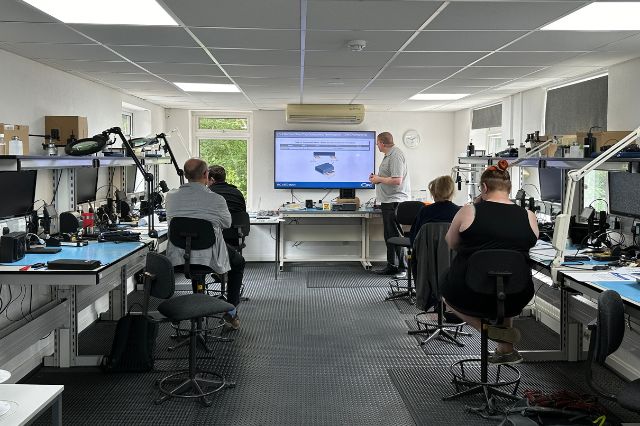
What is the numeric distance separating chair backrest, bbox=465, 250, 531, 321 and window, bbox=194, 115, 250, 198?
6.53 metres

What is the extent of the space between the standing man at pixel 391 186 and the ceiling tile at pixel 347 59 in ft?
7.34

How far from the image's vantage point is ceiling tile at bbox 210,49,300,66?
4.50m

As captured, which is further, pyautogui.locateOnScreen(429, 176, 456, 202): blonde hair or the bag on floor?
pyautogui.locateOnScreen(429, 176, 456, 202): blonde hair

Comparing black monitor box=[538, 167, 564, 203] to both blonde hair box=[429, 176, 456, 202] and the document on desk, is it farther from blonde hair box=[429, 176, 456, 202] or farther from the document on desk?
the document on desk

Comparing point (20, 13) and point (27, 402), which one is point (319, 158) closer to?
point (20, 13)

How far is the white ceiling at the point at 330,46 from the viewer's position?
10.7 feet

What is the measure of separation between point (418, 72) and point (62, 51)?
2933 millimetres

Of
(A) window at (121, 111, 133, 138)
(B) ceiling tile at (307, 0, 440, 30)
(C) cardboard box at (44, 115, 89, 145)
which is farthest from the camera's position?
(A) window at (121, 111, 133, 138)

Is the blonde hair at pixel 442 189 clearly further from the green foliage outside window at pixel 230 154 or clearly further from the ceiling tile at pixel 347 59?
the green foliage outside window at pixel 230 154

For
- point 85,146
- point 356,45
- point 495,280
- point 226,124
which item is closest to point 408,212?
point 356,45

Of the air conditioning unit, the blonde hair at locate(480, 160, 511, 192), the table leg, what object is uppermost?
the air conditioning unit

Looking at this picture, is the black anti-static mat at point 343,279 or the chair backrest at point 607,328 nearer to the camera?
the chair backrest at point 607,328

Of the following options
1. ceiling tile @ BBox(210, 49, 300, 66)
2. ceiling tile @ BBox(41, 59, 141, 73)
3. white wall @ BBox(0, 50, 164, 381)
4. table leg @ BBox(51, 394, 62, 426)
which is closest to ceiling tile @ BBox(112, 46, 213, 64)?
ceiling tile @ BBox(210, 49, 300, 66)

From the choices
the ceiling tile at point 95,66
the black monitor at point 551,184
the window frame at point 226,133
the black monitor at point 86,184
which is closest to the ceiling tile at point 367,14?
the ceiling tile at point 95,66
